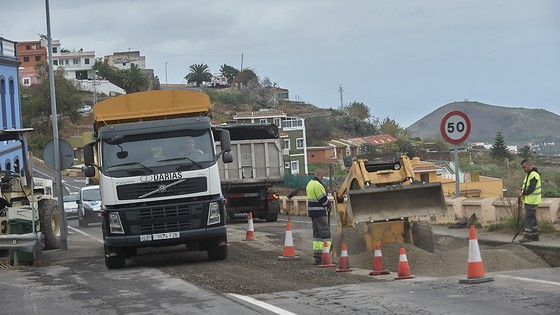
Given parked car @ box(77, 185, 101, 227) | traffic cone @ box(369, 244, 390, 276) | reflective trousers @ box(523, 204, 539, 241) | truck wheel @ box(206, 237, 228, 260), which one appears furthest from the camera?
parked car @ box(77, 185, 101, 227)

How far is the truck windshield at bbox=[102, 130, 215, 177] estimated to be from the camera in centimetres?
1678

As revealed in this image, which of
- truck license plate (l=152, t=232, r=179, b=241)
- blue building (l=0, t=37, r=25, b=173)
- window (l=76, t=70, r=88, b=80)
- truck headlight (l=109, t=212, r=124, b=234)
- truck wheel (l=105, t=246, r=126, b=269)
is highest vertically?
window (l=76, t=70, r=88, b=80)

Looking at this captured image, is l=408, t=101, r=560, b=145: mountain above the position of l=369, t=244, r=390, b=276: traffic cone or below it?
above

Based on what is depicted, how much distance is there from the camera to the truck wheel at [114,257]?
1738 centimetres

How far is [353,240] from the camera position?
57.1 ft

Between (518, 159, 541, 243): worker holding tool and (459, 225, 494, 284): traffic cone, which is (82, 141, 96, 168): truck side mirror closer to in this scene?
(459, 225, 494, 284): traffic cone

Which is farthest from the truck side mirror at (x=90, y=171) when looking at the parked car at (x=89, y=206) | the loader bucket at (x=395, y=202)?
the parked car at (x=89, y=206)

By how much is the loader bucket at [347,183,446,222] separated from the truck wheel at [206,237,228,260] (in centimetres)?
250

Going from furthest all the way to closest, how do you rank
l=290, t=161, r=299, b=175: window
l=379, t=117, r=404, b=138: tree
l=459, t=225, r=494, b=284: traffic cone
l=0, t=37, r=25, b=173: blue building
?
1. l=379, t=117, r=404, b=138: tree
2. l=290, t=161, r=299, b=175: window
3. l=0, t=37, r=25, b=173: blue building
4. l=459, t=225, r=494, b=284: traffic cone

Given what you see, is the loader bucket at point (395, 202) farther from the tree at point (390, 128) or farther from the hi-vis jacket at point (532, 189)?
the tree at point (390, 128)

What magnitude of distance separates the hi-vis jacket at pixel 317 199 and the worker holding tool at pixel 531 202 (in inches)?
150

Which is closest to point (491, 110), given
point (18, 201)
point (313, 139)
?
point (313, 139)

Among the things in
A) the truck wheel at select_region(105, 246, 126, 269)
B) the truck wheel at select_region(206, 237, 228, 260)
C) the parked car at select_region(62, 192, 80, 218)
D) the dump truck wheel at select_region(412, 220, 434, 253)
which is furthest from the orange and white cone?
the parked car at select_region(62, 192, 80, 218)

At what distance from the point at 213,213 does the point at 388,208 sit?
311cm
